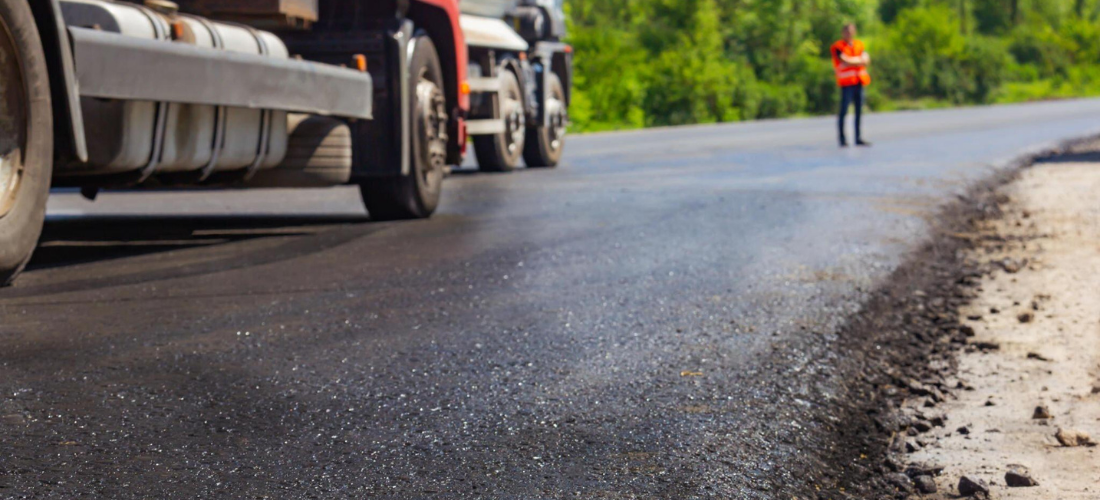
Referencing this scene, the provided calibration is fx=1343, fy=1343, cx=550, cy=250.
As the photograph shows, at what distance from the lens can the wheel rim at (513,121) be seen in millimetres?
13555

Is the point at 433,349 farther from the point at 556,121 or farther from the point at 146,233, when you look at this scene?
the point at 556,121

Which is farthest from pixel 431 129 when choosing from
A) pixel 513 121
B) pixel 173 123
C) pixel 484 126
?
pixel 513 121

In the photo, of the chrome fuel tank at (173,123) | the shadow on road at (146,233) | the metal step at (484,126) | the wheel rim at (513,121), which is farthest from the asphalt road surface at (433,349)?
the wheel rim at (513,121)

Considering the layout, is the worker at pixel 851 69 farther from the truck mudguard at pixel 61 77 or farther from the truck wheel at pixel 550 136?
the truck mudguard at pixel 61 77

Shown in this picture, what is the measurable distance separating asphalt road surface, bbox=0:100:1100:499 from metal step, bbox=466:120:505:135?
110 inches

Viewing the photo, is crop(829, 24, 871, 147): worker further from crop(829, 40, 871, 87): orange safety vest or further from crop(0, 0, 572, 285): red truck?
crop(0, 0, 572, 285): red truck

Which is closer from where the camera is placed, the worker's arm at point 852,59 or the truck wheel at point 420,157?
→ the truck wheel at point 420,157

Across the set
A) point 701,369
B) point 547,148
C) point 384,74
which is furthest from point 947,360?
point 547,148

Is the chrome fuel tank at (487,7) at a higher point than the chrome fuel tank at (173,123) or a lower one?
higher

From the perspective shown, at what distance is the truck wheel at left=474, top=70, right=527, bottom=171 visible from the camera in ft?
44.6

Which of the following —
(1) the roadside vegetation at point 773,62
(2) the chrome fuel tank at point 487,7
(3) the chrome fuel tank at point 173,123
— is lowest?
(1) the roadside vegetation at point 773,62

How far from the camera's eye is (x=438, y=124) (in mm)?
9039

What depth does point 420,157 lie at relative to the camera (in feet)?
28.7

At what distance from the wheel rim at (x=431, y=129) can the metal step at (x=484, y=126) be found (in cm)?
270
